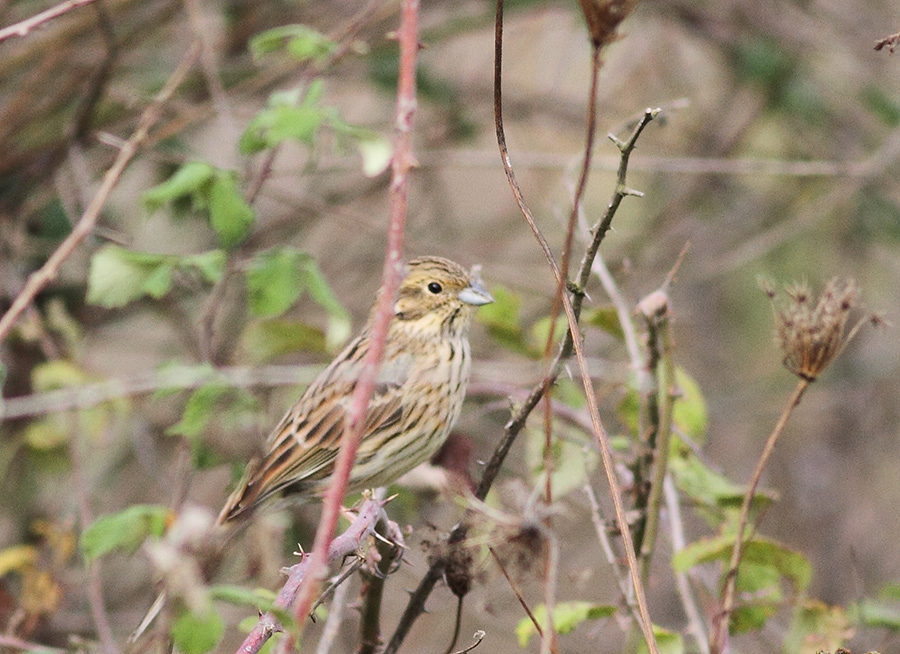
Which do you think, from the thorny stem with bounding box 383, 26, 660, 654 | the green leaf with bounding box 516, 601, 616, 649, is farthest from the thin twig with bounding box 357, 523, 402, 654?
the green leaf with bounding box 516, 601, 616, 649

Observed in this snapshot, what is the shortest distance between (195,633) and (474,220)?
4.24m

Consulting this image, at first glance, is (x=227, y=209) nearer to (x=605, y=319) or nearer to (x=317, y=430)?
A: (x=317, y=430)

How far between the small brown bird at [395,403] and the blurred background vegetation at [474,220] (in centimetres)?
13

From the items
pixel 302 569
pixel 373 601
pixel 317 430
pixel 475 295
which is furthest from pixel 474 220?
pixel 302 569

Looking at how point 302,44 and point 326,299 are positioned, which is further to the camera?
point 326,299

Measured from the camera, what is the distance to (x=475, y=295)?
9.53ft

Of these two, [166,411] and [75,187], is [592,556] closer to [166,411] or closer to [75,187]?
[166,411]

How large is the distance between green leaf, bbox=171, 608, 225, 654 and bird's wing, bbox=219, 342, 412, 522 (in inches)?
44.5

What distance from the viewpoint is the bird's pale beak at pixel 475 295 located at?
9.30 ft

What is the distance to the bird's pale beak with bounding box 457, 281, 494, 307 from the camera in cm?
284

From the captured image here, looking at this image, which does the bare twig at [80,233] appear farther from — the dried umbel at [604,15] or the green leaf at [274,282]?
the dried umbel at [604,15]

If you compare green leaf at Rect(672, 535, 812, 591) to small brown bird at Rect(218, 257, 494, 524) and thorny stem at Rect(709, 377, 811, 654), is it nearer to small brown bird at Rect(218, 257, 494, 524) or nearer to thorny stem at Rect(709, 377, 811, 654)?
thorny stem at Rect(709, 377, 811, 654)

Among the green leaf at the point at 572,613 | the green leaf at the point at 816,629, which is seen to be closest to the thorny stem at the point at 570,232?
the green leaf at the point at 572,613

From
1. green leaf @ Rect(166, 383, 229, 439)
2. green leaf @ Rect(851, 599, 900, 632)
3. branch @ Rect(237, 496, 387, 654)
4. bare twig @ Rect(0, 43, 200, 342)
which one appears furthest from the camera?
green leaf @ Rect(166, 383, 229, 439)
